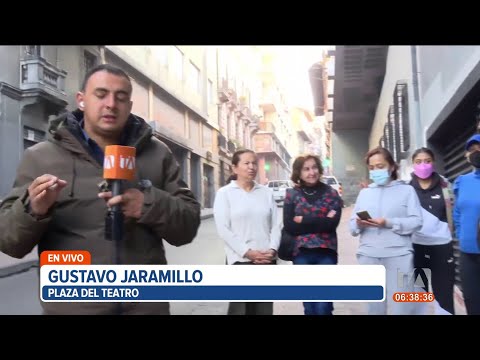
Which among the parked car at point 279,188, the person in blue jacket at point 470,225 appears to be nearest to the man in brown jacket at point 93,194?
the parked car at point 279,188

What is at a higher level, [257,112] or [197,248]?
[257,112]

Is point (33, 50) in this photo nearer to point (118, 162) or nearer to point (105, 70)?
point (105, 70)

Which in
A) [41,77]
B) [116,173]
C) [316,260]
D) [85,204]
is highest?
[41,77]

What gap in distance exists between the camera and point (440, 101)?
3371 millimetres

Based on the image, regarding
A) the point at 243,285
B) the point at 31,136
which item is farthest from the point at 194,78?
the point at 243,285

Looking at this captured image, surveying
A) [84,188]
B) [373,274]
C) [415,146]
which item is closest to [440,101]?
[415,146]

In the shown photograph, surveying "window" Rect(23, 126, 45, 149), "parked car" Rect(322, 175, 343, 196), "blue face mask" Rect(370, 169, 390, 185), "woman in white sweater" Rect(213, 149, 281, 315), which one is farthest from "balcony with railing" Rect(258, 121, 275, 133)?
"window" Rect(23, 126, 45, 149)

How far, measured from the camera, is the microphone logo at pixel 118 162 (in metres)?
1.77

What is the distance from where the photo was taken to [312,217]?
8.38ft

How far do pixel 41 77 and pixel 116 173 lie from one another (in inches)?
46.3

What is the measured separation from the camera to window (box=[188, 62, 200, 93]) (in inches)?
110

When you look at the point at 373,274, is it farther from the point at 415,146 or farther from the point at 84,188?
the point at 84,188

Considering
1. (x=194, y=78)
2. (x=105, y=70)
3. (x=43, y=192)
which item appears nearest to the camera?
(x=43, y=192)

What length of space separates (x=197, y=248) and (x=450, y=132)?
2006 millimetres
